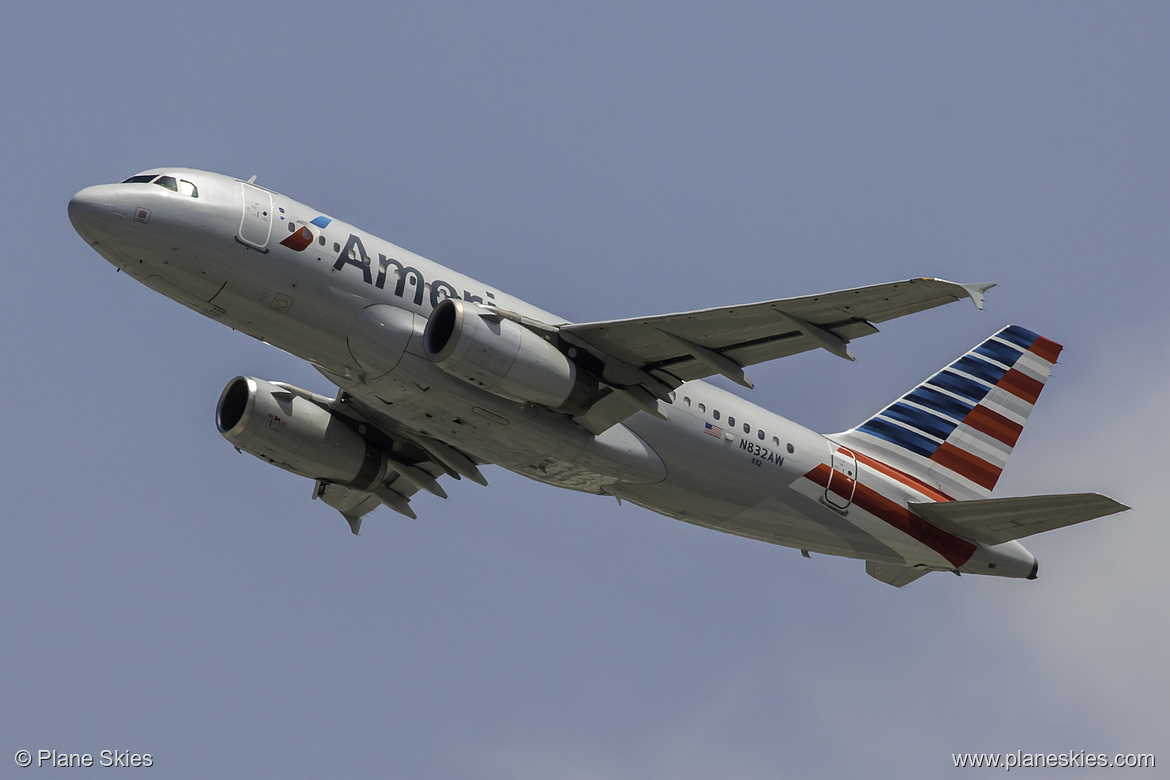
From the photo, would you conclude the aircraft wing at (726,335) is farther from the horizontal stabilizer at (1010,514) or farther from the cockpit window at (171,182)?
the cockpit window at (171,182)

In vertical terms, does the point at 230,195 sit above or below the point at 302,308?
above

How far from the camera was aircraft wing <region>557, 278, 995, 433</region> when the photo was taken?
2742 centimetres

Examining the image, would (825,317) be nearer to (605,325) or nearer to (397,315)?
(605,325)

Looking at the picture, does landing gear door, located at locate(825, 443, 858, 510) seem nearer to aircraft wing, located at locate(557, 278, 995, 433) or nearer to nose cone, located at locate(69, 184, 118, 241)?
aircraft wing, located at locate(557, 278, 995, 433)

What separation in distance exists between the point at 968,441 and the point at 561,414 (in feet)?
46.7

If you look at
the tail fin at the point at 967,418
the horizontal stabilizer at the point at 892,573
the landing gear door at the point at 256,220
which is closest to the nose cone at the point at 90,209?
the landing gear door at the point at 256,220

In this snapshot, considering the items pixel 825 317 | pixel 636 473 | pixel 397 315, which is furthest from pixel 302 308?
pixel 825 317

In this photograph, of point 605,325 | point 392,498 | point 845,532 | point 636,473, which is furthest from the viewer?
point 392,498

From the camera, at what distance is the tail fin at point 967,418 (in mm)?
38688

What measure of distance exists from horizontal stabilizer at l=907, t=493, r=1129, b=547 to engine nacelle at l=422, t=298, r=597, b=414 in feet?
38.1

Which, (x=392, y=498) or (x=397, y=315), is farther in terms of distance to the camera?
(x=392, y=498)

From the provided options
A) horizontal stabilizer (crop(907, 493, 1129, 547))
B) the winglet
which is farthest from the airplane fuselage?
the winglet

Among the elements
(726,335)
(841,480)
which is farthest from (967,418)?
(726,335)

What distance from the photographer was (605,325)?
30.7 meters
